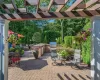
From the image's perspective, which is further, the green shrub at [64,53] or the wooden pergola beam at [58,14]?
the green shrub at [64,53]

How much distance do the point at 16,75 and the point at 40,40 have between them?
20160mm

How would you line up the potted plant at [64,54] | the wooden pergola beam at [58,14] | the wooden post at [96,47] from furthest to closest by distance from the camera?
the potted plant at [64,54] → the wooden post at [96,47] → the wooden pergola beam at [58,14]

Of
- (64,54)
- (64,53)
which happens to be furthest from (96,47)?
(64,54)

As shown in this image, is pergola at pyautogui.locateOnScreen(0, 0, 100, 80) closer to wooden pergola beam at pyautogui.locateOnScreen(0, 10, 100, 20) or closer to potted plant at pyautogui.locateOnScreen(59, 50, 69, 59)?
wooden pergola beam at pyautogui.locateOnScreen(0, 10, 100, 20)

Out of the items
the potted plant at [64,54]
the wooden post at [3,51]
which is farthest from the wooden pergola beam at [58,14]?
the potted plant at [64,54]

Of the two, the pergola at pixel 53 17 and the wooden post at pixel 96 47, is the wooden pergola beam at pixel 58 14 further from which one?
the wooden post at pixel 96 47

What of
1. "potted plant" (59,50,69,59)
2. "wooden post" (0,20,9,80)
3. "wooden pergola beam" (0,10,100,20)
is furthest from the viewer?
Answer: "potted plant" (59,50,69,59)

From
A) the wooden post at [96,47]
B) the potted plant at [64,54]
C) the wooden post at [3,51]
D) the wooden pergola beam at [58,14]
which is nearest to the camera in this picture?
the wooden pergola beam at [58,14]

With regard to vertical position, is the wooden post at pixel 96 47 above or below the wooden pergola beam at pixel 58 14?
below

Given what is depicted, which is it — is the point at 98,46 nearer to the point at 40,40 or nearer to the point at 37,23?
the point at 40,40

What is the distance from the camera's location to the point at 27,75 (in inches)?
388

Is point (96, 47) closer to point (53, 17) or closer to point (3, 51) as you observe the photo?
point (53, 17)

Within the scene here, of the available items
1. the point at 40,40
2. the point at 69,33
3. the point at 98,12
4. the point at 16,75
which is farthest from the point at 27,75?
the point at 69,33

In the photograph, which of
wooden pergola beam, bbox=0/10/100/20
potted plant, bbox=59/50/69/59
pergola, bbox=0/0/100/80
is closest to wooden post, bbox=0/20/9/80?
pergola, bbox=0/0/100/80
